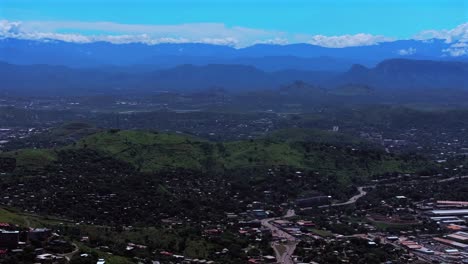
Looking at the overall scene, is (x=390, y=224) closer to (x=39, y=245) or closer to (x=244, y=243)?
(x=244, y=243)

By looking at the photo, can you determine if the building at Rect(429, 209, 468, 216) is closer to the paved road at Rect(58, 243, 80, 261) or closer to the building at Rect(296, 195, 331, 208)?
the building at Rect(296, 195, 331, 208)

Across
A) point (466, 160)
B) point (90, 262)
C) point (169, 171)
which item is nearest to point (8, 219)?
point (90, 262)

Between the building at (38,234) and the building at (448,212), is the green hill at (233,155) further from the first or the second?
the building at (38,234)

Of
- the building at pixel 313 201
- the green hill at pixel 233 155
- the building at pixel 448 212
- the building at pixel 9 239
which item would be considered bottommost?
the building at pixel 313 201

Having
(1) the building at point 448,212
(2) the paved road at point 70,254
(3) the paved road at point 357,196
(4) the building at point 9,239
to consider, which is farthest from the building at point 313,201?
(4) the building at point 9,239

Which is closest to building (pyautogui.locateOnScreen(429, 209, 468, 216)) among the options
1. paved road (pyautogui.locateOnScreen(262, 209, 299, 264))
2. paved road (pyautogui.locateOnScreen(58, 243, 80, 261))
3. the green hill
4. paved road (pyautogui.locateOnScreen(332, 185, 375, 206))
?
paved road (pyautogui.locateOnScreen(332, 185, 375, 206))
